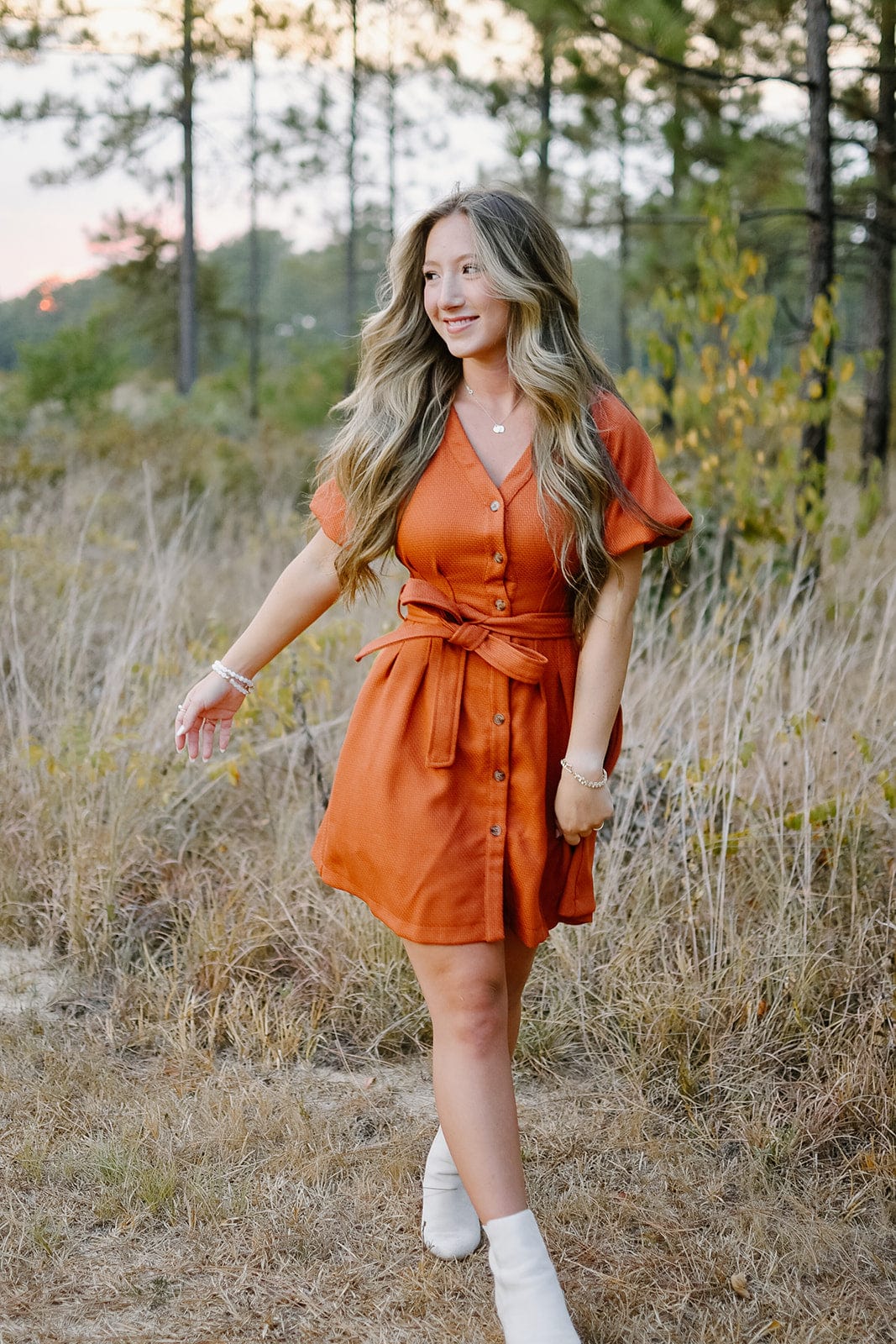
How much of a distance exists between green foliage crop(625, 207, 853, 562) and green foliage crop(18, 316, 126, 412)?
985cm

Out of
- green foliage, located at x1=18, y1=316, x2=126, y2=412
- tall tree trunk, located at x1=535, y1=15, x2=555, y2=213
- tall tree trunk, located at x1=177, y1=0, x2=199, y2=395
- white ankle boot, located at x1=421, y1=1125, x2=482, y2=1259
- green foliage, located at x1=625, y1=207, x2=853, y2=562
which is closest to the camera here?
white ankle boot, located at x1=421, y1=1125, x2=482, y2=1259

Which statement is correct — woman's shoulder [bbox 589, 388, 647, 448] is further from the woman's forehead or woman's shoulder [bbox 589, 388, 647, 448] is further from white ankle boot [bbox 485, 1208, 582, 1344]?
white ankle boot [bbox 485, 1208, 582, 1344]

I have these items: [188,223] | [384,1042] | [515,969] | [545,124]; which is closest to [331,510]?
[515,969]

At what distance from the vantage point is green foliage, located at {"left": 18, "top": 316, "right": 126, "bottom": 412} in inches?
524

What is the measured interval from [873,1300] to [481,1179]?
0.84 m

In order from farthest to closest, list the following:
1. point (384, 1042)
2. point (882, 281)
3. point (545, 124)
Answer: point (545, 124) < point (882, 281) < point (384, 1042)

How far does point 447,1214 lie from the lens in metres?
2.23

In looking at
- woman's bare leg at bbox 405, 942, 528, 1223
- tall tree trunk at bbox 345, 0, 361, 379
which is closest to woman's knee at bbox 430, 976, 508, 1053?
woman's bare leg at bbox 405, 942, 528, 1223

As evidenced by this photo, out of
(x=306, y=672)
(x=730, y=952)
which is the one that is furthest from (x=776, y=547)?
(x=730, y=952)

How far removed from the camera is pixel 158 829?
3.63 m

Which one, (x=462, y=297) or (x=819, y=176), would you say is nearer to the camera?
(x=462, y=297)

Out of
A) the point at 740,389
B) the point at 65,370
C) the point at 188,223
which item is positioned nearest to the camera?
the point at 740,389

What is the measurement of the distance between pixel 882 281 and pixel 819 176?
5.14 m

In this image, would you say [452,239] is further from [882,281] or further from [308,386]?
[308,386]
